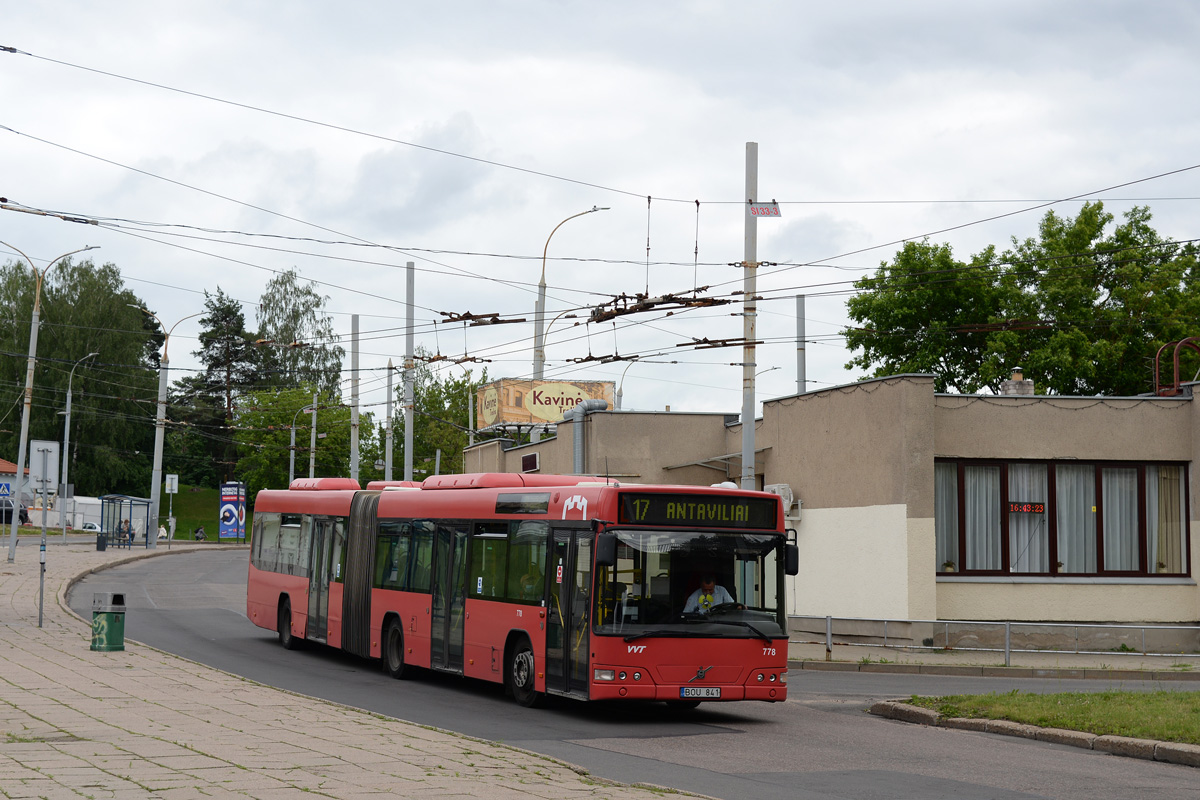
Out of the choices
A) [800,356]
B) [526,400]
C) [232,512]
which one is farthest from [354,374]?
[232,512]

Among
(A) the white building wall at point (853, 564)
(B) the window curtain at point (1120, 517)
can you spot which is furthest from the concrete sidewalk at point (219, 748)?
(B) the window curtain at point (1120, 517)

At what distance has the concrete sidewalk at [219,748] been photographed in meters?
8.82

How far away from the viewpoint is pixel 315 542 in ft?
74.6

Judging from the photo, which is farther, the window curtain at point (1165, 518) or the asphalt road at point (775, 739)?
the window curtain at point (1165, 518)

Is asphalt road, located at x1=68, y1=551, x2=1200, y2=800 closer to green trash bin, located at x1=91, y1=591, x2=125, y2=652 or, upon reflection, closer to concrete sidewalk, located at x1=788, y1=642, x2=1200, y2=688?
concrete sidewalk, located at x1=788, y1=642, x2=1200, y2=688

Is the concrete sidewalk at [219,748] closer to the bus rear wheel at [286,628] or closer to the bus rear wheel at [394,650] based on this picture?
the bus rear wheel at [394,650]

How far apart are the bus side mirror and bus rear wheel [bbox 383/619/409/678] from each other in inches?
232

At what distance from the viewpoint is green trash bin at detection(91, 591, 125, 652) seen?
19500mm

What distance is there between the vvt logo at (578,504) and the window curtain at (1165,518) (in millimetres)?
14418

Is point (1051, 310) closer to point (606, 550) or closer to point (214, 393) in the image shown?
point (606, 550)

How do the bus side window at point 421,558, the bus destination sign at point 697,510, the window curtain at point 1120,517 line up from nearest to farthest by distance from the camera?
the bus destination sign at point 697,510
the bus side window at point 421,558
the window curtain at point 1120,517

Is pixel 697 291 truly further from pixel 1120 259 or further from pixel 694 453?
pixel 1120 259

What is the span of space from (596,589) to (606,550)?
57cm

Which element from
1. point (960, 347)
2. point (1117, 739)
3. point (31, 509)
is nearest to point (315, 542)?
point (1117, 739)
